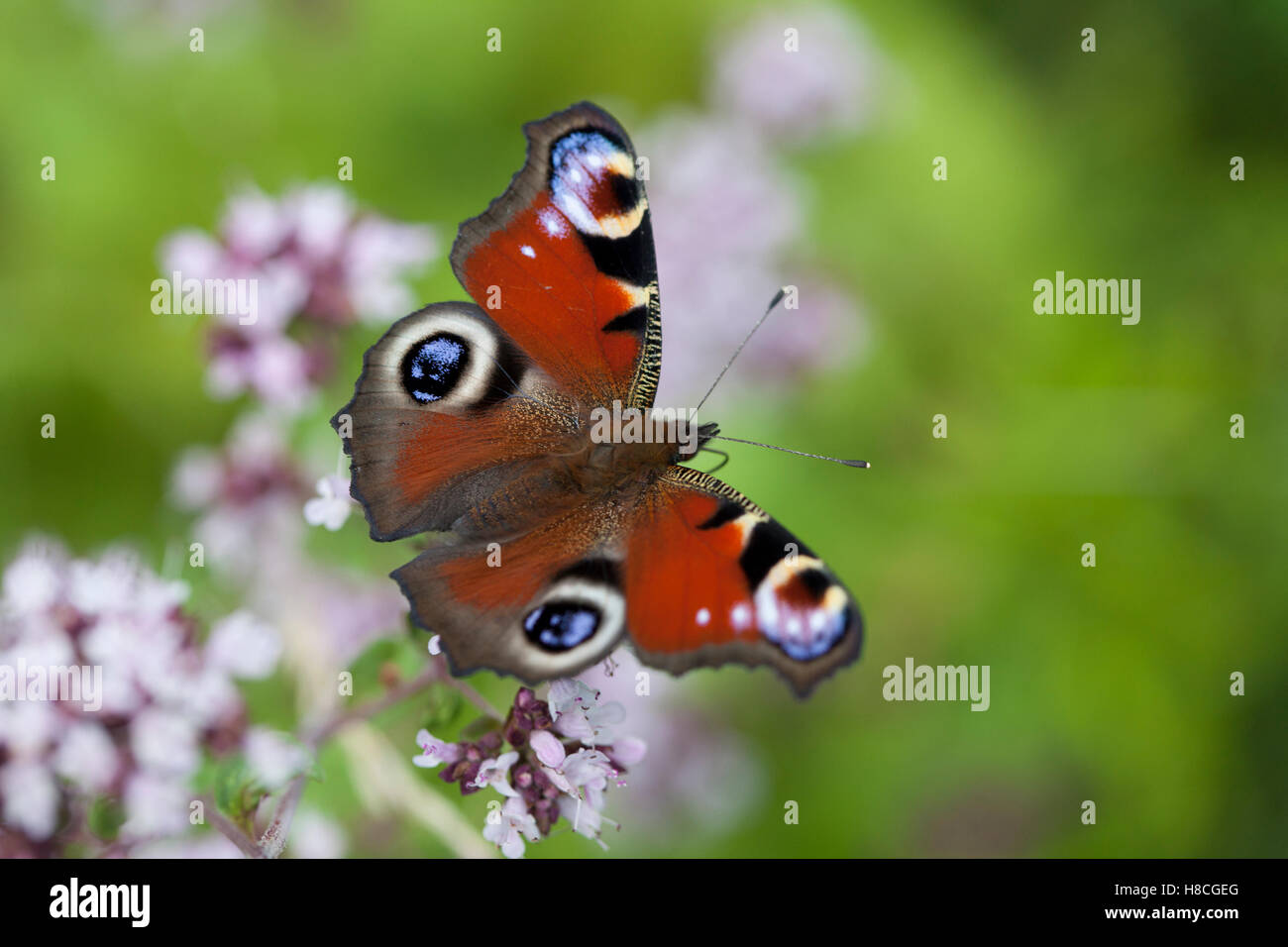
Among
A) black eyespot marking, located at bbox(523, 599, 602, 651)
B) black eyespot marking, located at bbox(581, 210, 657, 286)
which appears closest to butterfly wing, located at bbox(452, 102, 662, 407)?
black eyespot marking, located at bbox(581, 210, 657, 286)

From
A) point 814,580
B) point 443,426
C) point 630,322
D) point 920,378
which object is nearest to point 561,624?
point 814,580

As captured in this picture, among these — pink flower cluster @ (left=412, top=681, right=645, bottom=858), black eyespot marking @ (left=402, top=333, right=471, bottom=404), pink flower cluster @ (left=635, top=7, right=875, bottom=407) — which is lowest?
pink flower cluster @ (left=412, top=681, right=645, bottom=858)

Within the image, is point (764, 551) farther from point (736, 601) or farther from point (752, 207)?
point (752, 207)

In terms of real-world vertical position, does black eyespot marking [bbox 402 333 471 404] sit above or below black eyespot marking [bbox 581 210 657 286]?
below

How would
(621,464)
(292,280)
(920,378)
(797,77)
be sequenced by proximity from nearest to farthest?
(621,464) < (292,280) < (920,378) < (797,77)

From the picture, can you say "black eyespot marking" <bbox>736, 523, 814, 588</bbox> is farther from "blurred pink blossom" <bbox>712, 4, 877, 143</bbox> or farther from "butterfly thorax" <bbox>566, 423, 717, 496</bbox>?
"blurred pink blossom" <bbox>712, 4, 877, 143</bbox>
